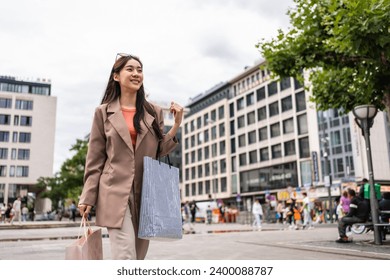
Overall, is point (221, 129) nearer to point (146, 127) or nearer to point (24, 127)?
point (24, 127)

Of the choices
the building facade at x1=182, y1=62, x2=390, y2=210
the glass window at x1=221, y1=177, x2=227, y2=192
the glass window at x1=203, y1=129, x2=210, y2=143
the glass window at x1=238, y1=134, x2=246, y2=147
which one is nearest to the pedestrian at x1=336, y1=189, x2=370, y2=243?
the building facade at x1=182, y1=62, x2=390, y2=210

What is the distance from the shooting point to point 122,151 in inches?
107

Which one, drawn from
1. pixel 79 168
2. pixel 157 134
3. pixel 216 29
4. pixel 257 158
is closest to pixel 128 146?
pixel 157 134

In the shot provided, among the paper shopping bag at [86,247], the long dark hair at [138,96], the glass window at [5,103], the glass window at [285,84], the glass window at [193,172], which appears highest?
the glass window at [285,84]

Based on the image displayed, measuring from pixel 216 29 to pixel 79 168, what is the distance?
37752 millimetres

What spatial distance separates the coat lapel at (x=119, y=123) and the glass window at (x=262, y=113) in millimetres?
52530

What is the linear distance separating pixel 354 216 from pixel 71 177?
114 ft

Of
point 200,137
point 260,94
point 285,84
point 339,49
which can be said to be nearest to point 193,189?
point 200,137

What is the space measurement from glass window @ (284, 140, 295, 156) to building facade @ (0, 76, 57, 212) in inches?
1105

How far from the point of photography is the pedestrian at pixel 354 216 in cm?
957

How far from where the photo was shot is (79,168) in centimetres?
4094

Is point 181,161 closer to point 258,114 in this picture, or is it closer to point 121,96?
point 258,114

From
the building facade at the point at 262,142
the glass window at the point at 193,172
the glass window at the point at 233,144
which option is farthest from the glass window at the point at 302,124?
the glass window at the point at 193,172

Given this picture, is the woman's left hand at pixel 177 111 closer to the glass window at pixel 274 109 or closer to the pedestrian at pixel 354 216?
the pedestrian at pixel 354 216
